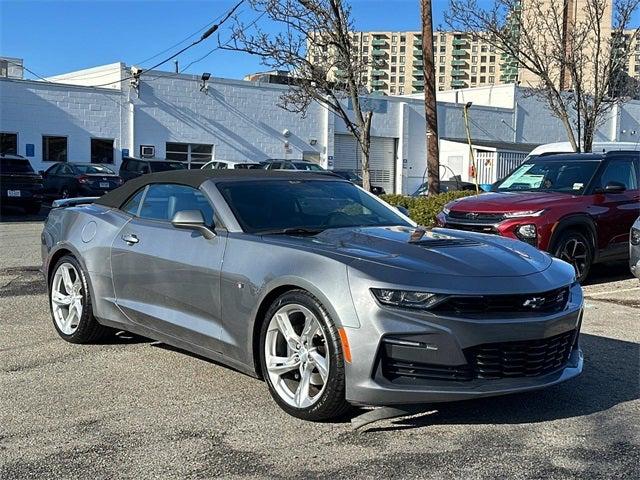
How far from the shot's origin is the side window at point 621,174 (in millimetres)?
10188

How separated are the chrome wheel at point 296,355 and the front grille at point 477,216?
5373 millimetres

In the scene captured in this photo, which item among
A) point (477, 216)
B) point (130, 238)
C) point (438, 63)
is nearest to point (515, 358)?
point (130, 238)

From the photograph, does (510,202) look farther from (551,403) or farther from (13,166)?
(13,166)

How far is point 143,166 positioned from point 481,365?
2334 centimetres

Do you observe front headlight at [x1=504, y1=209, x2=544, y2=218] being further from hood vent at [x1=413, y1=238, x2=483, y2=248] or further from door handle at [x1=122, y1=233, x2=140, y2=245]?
door handle at [x1=122, y1=233, x2=140, y2=245]

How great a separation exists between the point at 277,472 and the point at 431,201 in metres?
9.82

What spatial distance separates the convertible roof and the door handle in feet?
1.64

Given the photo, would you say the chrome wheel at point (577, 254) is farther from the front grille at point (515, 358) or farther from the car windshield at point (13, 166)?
the car windshield at point (13, 166)

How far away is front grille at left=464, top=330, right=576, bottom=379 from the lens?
Answer: 405 centimetres

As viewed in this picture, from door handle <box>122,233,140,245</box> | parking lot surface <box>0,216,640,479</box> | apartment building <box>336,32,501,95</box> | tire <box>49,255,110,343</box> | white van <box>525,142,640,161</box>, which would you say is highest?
apartment building <box>336,32,501,95</box>

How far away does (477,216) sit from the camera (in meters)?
9.42

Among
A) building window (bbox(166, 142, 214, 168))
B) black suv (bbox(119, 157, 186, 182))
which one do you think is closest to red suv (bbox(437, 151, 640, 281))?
black suv (bbox(119, 157, 186, 182))

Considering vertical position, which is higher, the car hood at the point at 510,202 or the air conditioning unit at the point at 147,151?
the air conditioning unit at the point at 147,151

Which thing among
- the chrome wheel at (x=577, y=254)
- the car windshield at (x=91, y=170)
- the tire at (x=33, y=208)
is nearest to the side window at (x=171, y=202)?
the chrome wheel at (x=577, y=254)
